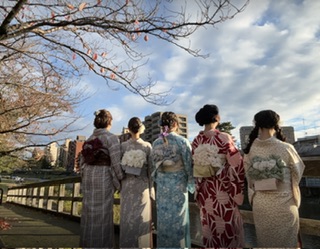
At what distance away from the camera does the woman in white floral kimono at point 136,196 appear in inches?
124

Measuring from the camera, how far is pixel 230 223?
2594 millimetres

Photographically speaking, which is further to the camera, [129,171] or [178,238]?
[129,171]

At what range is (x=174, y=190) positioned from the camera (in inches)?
118

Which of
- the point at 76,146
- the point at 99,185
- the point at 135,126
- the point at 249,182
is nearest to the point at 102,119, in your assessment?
the point at 135,126

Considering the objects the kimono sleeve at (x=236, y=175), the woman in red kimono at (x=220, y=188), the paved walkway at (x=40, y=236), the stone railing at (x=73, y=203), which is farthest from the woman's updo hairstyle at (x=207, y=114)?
the paved walkway at (x=40, y=236)

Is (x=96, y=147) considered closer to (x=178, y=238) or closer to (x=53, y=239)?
(x=178, y=238)

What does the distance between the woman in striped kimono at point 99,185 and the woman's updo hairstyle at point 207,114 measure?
1.09 meters

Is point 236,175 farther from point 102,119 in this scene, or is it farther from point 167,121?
point 102,119

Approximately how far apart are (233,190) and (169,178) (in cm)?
72

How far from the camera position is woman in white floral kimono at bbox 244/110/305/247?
7.61 feet

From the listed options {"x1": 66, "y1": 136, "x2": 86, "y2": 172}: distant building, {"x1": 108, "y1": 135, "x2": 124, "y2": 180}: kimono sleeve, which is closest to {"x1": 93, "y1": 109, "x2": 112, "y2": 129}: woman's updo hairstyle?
{"x1": 108, "y1": 135, "x2": 124, "y2": 180}: kimono sleeve

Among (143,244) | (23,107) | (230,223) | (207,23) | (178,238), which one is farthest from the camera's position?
(23,107)

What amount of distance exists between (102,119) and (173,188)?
1.24m

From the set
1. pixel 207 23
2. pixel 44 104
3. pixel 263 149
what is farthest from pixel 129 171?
pixel 44 104
